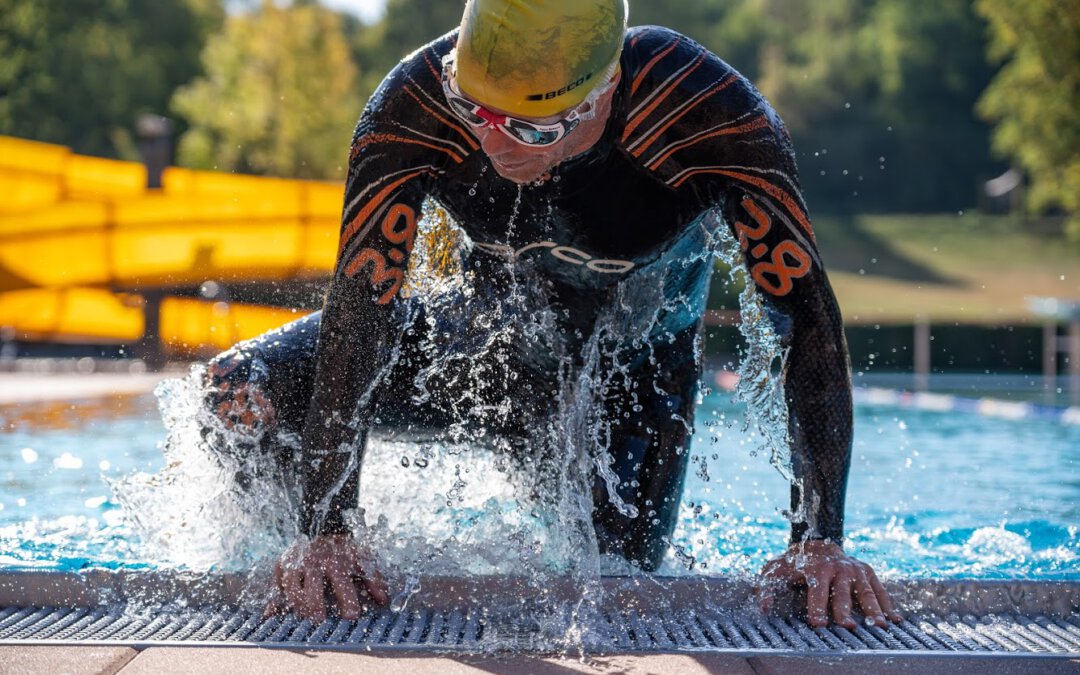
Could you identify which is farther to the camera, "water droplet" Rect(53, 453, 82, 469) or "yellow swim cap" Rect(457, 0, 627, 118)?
"water droplet" Rect(53, 453, 82, 469)

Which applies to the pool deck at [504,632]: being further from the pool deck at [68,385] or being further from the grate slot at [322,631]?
the pool deck at [68,385]

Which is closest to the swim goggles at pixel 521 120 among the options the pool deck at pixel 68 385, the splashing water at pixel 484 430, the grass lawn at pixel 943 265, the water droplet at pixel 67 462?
the splashing water at pixel 484 430

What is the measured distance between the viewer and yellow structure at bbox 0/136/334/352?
12.5 metres

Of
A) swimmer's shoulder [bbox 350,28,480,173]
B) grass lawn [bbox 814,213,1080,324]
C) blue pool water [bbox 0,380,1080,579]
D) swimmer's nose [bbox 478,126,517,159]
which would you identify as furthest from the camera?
grass lawn [bbox 814,213,1080,324]

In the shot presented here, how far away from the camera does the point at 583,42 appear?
222 cm

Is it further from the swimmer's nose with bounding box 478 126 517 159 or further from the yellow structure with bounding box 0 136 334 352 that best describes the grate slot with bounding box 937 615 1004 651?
the yellow structure with bounding box 0 136 334 352

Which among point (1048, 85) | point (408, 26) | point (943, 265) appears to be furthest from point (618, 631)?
point (408, 26)

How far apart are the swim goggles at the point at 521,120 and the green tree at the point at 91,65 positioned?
2835 cm

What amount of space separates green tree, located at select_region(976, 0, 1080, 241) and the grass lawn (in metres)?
2.45

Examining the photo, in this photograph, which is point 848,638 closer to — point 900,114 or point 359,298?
point 359,298

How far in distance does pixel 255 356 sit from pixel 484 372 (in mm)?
622

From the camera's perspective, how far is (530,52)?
217 cm

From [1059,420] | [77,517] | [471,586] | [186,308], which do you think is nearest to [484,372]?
[471,586]

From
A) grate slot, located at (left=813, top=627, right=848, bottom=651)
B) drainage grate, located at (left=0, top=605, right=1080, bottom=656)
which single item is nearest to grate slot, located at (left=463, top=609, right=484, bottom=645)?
drainage grate, located at (left=0, top=605, right=1080, bottom=656)
